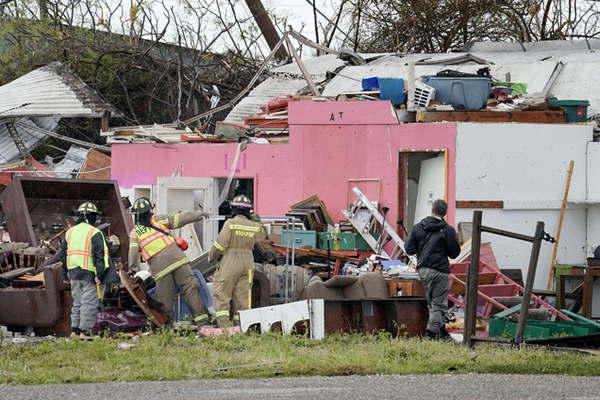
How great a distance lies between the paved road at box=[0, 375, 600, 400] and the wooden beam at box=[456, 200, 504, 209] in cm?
877

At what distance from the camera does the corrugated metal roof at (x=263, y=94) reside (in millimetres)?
25672

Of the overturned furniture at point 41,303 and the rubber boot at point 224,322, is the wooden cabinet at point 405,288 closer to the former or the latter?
the rubber boot at point 224,322

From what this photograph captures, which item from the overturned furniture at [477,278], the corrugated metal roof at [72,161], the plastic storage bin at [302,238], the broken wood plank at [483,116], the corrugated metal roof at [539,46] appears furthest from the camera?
the corrugated metal roof at [539,46]

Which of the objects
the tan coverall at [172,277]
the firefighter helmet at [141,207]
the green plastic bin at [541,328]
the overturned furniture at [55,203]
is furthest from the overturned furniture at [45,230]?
the green plastic bin at [541,328]

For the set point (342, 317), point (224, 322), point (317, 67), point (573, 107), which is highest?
point (317, 67)

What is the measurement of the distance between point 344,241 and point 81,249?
223 inches

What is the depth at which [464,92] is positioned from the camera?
20.6m

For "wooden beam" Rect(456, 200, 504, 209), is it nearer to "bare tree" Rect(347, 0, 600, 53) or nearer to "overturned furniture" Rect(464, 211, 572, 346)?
"overturned furniture" Rect(464, 211, 572, 346)

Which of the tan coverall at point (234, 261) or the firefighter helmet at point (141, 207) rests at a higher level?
the firefighter helmet at point (141, 207)

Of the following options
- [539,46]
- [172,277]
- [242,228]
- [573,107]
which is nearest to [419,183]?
[573,107]

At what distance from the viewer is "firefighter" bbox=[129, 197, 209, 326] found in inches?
608

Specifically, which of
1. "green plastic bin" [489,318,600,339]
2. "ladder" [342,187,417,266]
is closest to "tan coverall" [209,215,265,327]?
"green plastic bin" [489,318,600,339]

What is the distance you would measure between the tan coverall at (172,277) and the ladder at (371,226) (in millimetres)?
4625

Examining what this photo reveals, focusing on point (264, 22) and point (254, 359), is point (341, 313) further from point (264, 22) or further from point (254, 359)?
point (264, 22)
